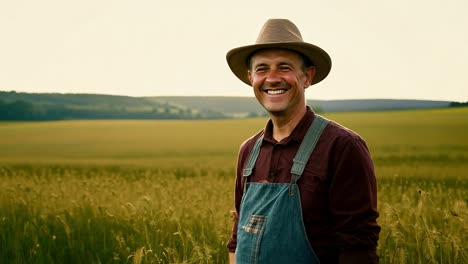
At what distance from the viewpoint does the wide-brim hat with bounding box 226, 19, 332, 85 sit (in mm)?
3133

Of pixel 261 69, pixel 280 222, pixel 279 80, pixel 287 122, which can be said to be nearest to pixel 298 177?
pixel 280 222

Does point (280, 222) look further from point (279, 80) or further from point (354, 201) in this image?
point (279, 80)

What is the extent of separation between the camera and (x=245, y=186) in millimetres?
3270

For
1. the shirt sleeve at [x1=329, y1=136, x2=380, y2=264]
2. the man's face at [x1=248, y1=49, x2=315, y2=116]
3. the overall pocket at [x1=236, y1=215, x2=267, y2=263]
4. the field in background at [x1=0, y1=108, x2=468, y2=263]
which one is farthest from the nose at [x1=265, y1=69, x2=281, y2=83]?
the field in background at [x1=0, y1=108, x2=468, y2=263]

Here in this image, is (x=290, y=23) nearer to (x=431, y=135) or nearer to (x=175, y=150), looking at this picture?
(x=175, y=150)

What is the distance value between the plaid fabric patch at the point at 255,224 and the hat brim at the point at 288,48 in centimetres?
93

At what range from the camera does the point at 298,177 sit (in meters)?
2.93

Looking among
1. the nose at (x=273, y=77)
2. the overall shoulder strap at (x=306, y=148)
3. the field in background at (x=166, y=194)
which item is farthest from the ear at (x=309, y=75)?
the field in background at (x=166, y=194)

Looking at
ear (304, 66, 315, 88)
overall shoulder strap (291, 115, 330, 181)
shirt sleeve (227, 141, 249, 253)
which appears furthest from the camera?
shirt sleeve (227, 141, 249, 253)

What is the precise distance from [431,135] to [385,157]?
5555mm

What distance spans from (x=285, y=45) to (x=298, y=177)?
0.72 m

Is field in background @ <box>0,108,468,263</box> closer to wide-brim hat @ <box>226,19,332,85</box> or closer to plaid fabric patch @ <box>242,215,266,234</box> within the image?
plaid fabric patch @ <box>242,215,266,234</box>

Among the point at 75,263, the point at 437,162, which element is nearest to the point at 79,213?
the point at 75,263

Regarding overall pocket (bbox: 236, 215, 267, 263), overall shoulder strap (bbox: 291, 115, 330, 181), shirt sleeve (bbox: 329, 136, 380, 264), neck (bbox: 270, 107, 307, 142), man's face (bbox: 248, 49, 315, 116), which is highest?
man's face (bbox: 248, 49, 315, 116)
